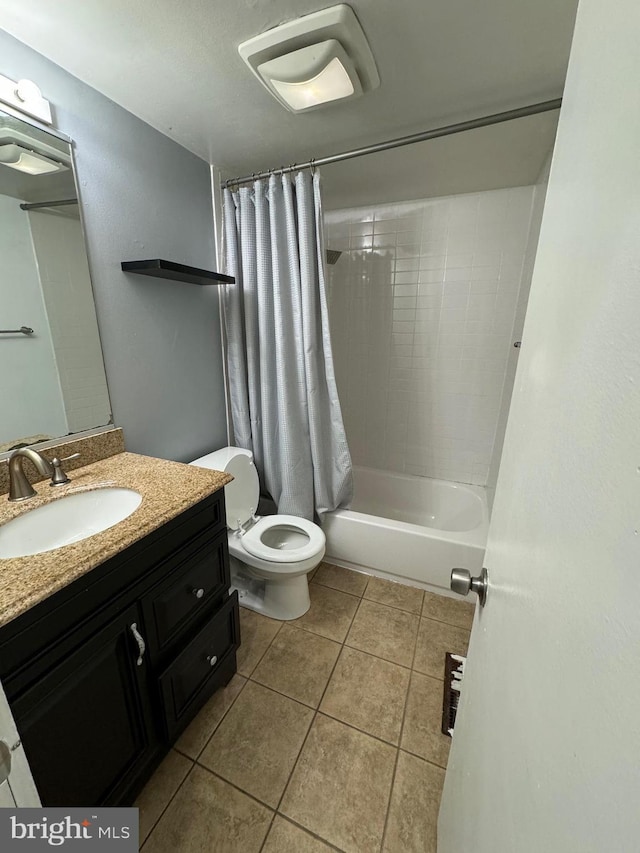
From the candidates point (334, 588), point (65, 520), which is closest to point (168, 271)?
point (65, 520)

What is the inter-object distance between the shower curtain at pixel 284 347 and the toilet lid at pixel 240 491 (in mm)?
178

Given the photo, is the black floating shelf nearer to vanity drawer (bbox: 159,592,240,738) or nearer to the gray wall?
the gray wall

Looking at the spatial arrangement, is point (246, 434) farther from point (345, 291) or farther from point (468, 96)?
point (468, 96)

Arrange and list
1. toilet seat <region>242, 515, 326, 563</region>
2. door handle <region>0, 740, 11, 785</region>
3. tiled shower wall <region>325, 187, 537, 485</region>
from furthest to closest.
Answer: tiled shower wall <region>325, 187, 537, 485</region> < toilet seat <region>242, 515, 326, 563</region> < door handle <region>0, 740, 11, 785</region>

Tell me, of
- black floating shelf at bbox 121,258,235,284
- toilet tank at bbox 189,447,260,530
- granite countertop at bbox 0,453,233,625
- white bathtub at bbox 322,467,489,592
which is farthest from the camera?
white bathtub at bbox 322,467,489,592

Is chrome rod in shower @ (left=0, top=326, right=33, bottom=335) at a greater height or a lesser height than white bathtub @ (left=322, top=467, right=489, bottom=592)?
greater

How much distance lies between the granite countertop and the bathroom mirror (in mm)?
218

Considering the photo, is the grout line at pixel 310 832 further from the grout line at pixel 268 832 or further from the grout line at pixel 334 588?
the grout line at pixel 334 588

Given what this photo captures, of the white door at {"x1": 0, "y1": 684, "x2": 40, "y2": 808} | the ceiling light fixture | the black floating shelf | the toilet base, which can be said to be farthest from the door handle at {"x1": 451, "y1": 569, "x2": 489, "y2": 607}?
the ceiling light fixture

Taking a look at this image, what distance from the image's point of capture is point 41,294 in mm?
1119

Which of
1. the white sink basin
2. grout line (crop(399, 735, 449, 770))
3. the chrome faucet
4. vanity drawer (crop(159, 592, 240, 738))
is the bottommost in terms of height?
grout line (crop(399, 735, 449, 770))

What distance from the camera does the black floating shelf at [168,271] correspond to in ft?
4.24

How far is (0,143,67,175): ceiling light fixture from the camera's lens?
1024 millimetres

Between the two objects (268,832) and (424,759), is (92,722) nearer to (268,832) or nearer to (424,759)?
(268,832)
